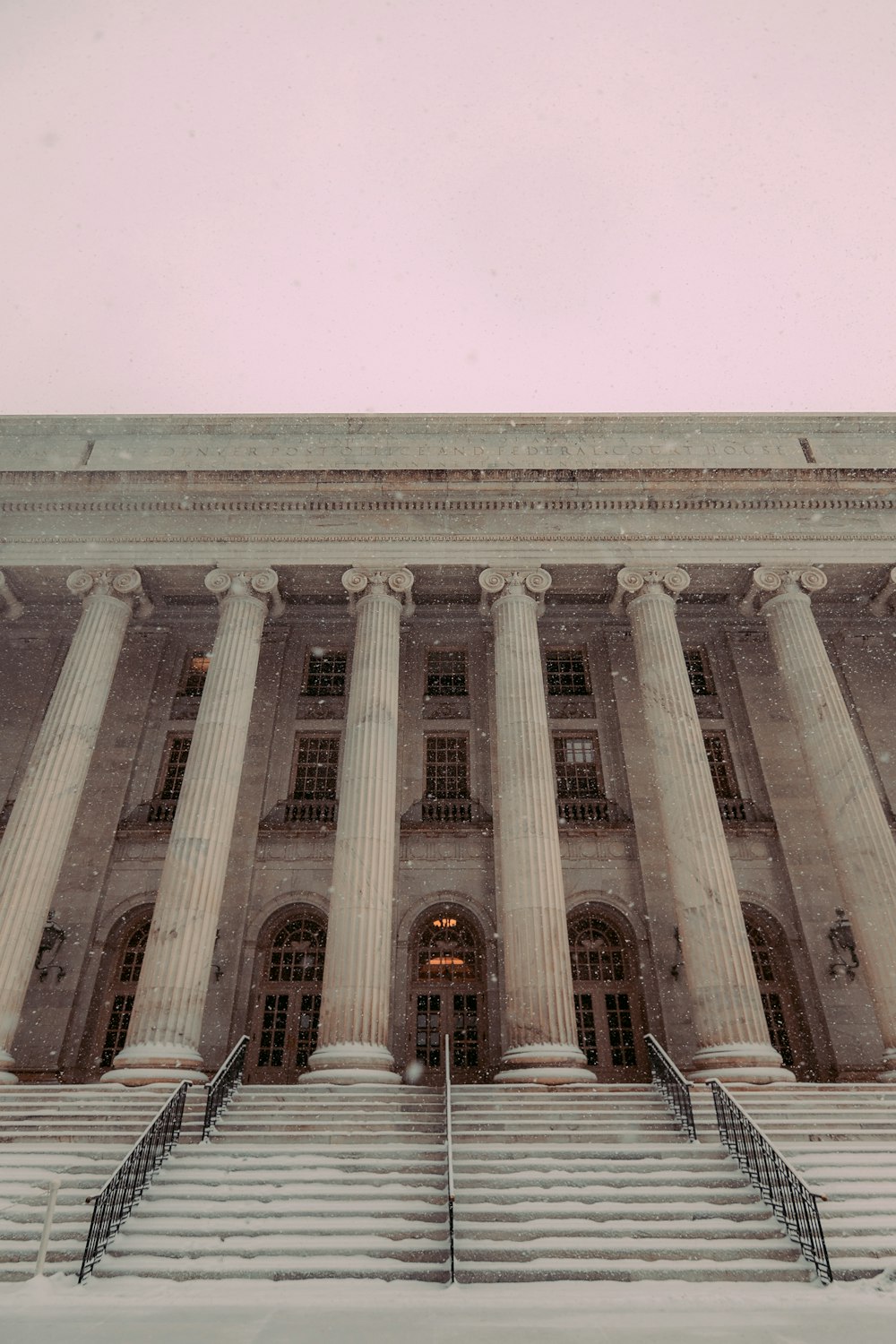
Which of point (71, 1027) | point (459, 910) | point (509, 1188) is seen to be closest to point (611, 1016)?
point (459, 910)

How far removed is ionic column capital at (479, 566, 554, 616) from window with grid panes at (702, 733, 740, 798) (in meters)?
5.74

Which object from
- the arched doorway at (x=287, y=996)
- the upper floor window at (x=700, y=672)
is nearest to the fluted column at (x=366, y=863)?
the arched doorway at (x=287, y=996)

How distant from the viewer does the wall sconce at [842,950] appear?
1706 cm

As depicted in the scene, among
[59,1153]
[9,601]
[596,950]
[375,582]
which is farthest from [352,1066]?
[9,601]

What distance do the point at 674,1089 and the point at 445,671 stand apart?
40.1 ft

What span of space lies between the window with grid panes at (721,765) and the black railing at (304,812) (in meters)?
9.23

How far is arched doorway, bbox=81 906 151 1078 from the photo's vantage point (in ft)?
54.1

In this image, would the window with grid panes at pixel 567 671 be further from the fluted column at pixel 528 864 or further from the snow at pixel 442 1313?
the snow at pixel 442 1313

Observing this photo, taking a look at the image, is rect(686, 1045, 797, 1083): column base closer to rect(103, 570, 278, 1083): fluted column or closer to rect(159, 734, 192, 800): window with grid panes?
rect(103, 570, 278, 1083): fluted column

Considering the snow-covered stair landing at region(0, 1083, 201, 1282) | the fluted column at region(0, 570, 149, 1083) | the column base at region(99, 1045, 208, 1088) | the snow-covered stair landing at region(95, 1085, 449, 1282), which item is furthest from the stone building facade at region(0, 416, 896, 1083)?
the snow-covered stair landing at region(95, 1085, 449, 1282)

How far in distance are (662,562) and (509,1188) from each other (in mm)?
13218

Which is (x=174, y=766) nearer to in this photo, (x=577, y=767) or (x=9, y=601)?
(x=9, y=601)

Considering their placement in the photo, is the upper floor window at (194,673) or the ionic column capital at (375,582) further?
the upper floor window at (194,673)

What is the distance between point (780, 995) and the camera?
1733 cm
